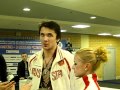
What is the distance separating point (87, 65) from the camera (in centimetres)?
166

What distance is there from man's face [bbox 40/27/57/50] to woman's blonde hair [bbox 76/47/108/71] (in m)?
0.61

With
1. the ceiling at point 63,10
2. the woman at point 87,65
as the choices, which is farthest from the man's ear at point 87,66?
the ceiling at point 63,10

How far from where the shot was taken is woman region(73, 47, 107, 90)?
1604 mm

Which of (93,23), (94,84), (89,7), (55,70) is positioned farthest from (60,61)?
(93,23)

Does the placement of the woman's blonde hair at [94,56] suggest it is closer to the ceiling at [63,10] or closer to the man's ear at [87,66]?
the man's ear at [87,66]

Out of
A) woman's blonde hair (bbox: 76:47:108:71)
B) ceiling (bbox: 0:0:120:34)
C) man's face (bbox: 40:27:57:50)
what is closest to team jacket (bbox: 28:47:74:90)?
man's face (bbox: 40:27:57:50)

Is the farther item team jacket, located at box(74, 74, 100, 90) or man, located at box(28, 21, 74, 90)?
man, located at box(28, 21, 74, 90)

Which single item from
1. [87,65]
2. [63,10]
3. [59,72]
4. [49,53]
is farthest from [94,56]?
[63,10]

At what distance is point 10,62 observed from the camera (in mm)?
9898

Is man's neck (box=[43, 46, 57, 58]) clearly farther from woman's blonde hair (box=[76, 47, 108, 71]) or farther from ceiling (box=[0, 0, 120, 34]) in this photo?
ceiling (box=[0, 0, 120, 34])

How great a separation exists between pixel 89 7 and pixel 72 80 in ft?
13.9

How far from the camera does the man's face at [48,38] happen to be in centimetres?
231

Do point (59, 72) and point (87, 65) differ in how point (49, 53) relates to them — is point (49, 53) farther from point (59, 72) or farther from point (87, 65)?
point (87, 65)

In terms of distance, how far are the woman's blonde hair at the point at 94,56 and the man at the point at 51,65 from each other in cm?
54
